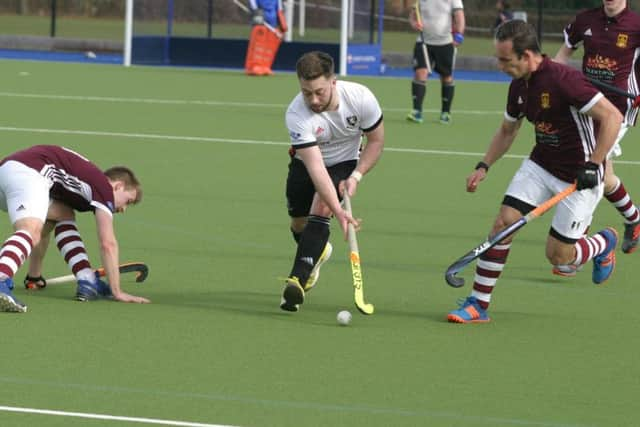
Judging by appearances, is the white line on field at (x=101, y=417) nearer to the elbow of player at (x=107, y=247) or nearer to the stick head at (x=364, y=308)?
the elbow of player at (x=107, y=247)

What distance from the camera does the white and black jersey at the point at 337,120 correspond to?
7387mm

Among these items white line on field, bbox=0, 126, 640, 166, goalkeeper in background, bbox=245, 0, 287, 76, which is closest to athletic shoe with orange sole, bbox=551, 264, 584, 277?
white line on field, bbox=0, 126, 640, 166

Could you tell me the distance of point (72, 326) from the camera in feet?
23.1

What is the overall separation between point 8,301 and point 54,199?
812mm

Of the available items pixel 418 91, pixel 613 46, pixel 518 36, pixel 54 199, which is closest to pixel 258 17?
pixel 418 91

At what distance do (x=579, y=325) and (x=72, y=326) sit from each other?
2.46 meters

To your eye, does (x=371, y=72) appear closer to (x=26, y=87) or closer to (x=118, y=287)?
(x=26, y=87)

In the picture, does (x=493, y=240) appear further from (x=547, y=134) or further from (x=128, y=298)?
(x=128, y=298)

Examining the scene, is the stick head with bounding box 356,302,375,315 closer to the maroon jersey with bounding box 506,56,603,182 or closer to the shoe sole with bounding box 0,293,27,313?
the maroon jersey with bounding box 506,56,603,182

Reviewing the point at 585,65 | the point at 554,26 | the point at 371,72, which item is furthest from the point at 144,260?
the point at 554,26

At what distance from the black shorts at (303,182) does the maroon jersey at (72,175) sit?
99 centimetres

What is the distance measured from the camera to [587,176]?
23.4 ft

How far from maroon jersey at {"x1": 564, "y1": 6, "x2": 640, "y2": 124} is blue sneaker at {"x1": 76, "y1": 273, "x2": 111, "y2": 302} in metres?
3.79

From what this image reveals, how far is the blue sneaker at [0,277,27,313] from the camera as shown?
282 inches
